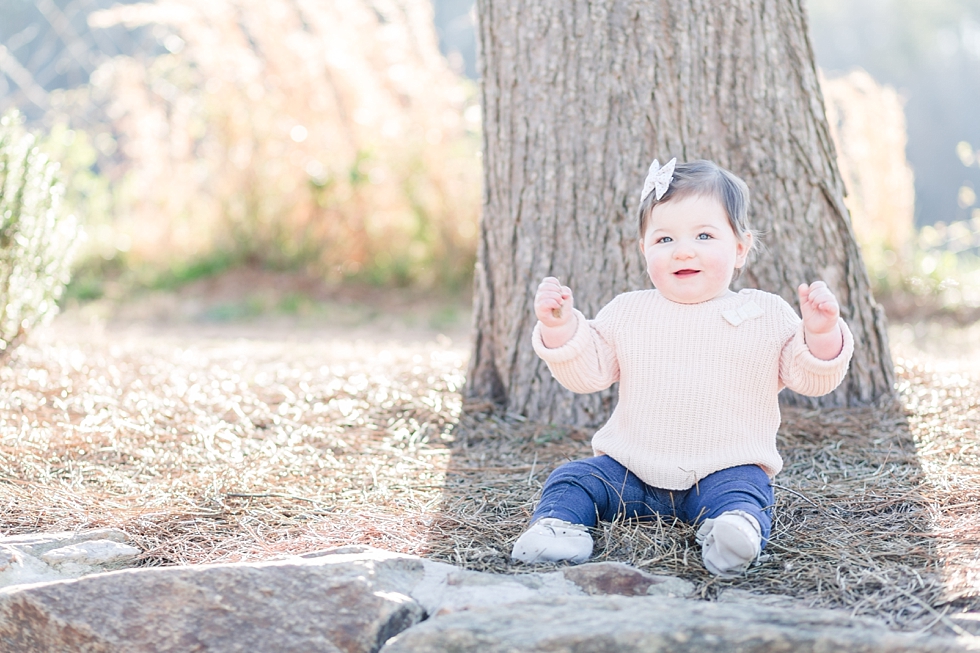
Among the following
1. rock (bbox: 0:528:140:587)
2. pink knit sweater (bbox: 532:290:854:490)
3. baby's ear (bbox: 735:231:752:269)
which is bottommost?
rock (bbox: 0:528:140:587)

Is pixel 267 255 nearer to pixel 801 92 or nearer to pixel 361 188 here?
pixel 361 188

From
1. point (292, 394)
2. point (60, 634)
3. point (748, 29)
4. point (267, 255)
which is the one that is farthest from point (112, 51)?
point (60, 634)

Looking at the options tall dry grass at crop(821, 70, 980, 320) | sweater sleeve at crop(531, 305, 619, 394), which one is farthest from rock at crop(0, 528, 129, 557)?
tall dry grass at crop(821, 70, 980, 320)

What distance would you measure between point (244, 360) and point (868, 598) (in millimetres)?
2662

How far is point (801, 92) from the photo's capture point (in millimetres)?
2629

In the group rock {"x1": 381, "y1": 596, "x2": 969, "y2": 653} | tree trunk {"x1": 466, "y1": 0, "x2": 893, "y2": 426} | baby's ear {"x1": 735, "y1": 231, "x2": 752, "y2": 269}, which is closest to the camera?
rock {"x1": 381, "y1": 596, "x2": 969, "y2": 653}

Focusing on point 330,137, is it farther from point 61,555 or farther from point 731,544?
point 731,544

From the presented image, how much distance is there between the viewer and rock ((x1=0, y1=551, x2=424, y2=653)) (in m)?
1.41

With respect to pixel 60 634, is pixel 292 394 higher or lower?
higher

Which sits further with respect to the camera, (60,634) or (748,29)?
(748,29)

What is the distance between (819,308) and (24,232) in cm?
261

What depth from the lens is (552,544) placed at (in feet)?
5.36

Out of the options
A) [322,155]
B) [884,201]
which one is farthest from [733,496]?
[884,201]

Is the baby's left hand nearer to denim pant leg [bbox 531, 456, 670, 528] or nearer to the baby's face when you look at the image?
the baby's face
